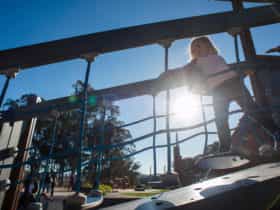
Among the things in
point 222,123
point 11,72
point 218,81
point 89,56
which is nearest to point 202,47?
point 218,81

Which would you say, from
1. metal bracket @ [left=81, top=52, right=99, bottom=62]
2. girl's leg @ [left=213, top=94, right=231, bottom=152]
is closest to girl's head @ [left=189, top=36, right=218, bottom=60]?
girl's leg @ [left=213, top=94, right=231, bottom=152]

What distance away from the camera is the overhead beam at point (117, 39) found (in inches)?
56.7

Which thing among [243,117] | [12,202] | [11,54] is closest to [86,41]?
[11,54]

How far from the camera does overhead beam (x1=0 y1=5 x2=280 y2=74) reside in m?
1.44

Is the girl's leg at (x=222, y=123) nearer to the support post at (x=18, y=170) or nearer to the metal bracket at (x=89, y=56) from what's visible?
the metal bracket at (x=89, y=56)

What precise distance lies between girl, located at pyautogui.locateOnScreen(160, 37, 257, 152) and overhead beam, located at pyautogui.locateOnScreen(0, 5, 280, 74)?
0.59 metres

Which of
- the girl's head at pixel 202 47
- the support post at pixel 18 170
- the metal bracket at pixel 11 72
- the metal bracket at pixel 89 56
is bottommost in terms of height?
the support post at pixel 18 170

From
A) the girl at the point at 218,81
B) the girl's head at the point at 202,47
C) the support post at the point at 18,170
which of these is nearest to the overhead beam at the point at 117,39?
the girl at the point at 218,81

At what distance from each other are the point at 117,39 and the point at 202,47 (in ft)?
4.08

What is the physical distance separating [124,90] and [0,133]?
1.31 metres

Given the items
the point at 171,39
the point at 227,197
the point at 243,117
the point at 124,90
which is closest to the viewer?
the point at 227,197

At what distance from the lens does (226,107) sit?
2.24 metres

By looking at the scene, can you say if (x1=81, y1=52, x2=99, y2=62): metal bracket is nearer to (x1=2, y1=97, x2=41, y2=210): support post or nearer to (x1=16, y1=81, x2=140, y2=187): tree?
(x1=16, y1=81, x2=140, y2=187): tree

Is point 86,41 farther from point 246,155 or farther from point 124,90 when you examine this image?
point 246,155
